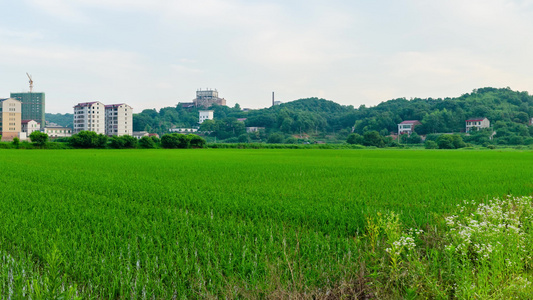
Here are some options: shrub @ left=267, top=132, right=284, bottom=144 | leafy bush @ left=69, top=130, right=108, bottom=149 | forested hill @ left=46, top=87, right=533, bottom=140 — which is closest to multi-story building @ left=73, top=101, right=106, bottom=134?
forested hill @ left=46, top=87, right=533, bottom=140

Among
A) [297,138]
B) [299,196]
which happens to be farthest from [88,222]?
[297,138]

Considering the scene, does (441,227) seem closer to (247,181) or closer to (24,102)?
(247,181)

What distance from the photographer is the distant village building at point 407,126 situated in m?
97.2

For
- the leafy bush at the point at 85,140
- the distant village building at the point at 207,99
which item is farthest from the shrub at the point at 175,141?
the distant village building at the point at 207,99

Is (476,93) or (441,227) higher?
(476,93)

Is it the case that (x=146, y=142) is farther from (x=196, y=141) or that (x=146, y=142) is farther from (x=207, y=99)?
(x=207, y=99)

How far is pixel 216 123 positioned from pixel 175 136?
150 ft

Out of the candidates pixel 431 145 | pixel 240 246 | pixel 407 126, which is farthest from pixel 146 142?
pixel 407 126

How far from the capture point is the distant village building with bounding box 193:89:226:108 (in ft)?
558

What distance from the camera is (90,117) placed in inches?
4163

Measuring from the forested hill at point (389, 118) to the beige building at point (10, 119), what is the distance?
33801mm

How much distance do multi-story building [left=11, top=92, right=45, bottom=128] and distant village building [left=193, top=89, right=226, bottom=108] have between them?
65.3 metres

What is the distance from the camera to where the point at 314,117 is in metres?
111

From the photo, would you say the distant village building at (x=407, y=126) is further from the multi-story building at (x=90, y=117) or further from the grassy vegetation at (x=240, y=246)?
the grassy vegetation at (x=240, y=246)
